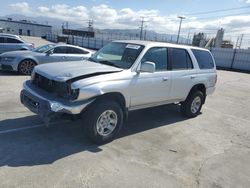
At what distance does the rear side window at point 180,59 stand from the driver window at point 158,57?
0.24 metres

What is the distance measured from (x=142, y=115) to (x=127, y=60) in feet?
6.25

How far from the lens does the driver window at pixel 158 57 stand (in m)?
5.39

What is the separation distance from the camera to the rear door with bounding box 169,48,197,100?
19.6 feet

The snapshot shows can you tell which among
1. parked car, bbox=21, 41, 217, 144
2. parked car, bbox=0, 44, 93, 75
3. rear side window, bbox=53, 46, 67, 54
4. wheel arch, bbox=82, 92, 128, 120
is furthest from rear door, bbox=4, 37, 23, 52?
wheel arch, bbox=82, 92, 128, 120

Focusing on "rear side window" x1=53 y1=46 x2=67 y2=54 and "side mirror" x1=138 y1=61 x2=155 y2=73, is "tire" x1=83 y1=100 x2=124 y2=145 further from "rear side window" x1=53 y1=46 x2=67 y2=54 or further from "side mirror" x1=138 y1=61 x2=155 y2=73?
"rear side window" x1=53 y1=46 x2=67 y2=54

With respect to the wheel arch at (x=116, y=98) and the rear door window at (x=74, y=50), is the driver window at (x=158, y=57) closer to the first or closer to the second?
the wheel arch at (x=116, y=98)

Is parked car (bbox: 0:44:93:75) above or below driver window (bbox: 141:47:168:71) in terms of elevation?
below

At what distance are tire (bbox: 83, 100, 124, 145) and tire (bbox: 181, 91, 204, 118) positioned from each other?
2.57 meters

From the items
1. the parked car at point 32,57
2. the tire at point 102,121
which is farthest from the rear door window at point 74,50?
the tire at point 102,121

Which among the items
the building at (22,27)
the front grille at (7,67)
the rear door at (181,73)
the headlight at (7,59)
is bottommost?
the building at (22,27)

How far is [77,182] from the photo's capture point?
11.4 feet

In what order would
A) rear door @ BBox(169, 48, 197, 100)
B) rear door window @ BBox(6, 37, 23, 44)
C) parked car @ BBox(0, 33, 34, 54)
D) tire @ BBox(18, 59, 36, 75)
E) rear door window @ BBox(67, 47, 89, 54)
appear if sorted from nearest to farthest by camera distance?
rear door @ BBox(169, 48, 197, 100) → tire @ BBox(18, 59, 36, 75) → rear door window @ BBox(67, 47, 89, 54) → parked car @ BBox(0, 33, 34, 54) → rear door window @ BBox(6, 37, 23, 44)

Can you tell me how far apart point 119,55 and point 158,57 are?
34.2 inches

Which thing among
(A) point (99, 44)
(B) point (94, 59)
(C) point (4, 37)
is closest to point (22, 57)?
(C) point (4, 37)
